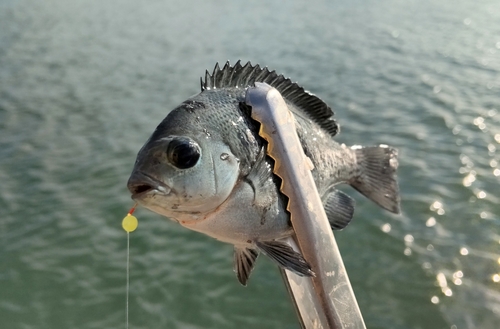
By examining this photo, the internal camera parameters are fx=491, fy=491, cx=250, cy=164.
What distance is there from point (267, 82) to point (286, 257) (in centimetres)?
83

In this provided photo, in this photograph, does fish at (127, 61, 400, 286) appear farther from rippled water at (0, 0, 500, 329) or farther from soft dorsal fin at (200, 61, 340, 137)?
rippled water at (0, 0, 500, 329)

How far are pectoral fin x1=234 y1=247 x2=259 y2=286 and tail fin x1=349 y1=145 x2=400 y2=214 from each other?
890 mm

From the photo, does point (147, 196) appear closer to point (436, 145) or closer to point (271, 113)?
point (271, 113)

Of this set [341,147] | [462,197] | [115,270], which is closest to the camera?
[341,147]

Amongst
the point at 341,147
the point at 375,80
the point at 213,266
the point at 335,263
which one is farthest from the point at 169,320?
the point at 375,80

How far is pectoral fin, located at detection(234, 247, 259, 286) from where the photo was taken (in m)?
2.12

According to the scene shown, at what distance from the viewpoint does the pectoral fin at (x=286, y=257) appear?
1.85 metres

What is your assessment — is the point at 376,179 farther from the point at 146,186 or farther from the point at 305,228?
the point at 146,186

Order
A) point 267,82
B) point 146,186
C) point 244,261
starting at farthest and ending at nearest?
point 267,82 → point 244,261 → point 146,186

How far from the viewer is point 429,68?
1233 centimetres

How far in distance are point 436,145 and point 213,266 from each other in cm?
477

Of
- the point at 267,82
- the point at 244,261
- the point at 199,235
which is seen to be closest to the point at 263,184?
the point at 244,261

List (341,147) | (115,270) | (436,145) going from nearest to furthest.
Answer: (341,147), (115,270), (436,145)

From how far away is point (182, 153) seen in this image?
186cm
